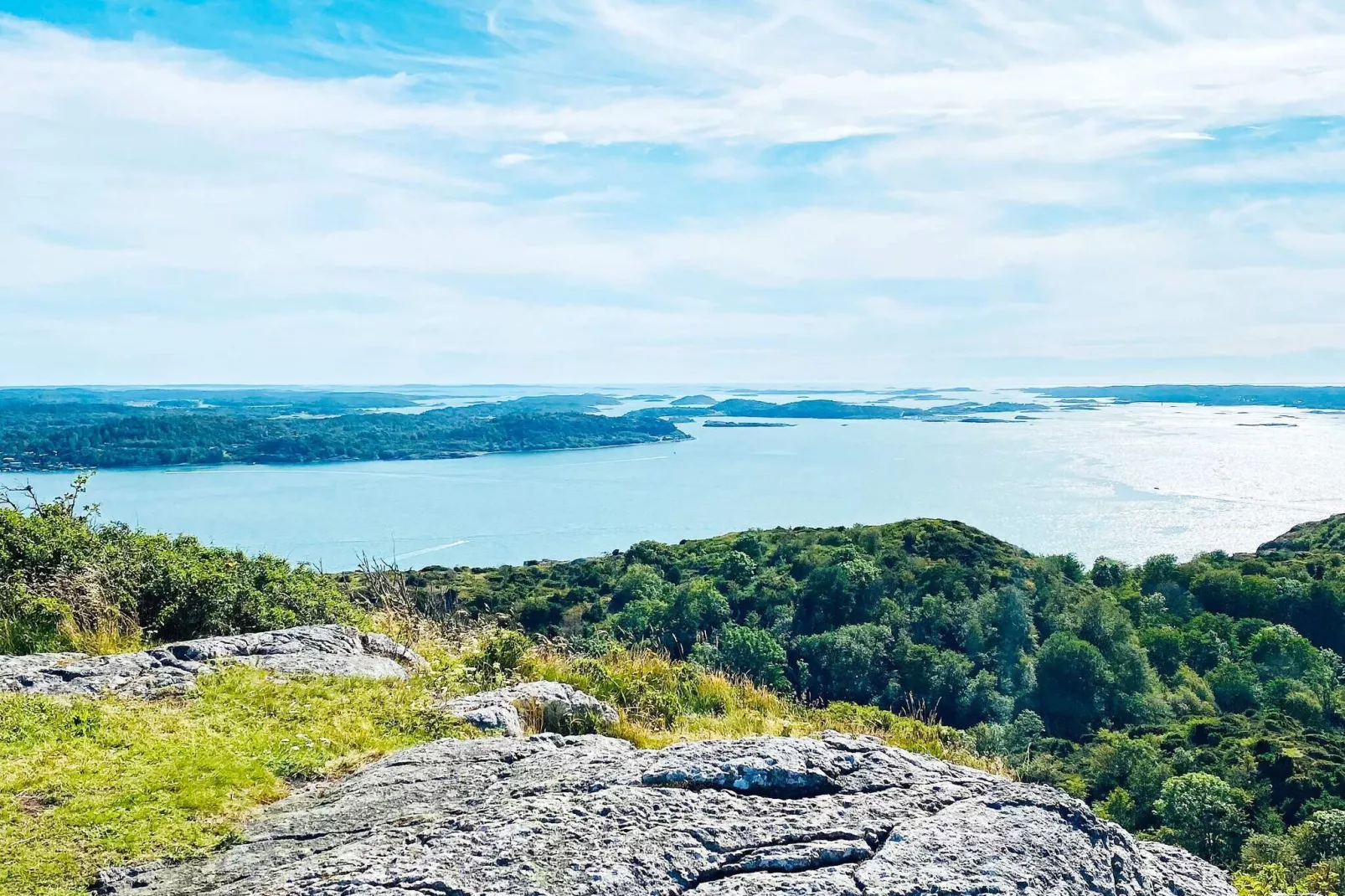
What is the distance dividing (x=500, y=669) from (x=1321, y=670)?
164 ft

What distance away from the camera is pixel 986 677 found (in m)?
43.3

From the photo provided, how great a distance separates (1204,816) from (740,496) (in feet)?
243

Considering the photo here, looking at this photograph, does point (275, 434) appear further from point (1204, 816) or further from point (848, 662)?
point (1204, 816)

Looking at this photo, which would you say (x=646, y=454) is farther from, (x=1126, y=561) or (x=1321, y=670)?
(x=1321, y=670)

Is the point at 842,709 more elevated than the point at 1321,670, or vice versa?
the point at 842,709

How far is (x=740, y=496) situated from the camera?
97.8 metres

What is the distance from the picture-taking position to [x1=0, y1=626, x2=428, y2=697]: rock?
5332mm

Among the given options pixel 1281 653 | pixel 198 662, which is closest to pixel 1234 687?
pixel 1281 653

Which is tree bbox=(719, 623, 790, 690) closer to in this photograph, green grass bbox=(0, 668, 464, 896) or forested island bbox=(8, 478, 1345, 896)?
forested island bbox=(8, 478, 1345, 896)

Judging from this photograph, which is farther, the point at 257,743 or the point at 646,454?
the point at 646,454

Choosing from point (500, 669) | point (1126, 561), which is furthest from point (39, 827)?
point (1126, 561)

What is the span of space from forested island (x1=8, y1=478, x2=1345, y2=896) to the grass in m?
0.11

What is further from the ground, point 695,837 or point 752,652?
point 695,837

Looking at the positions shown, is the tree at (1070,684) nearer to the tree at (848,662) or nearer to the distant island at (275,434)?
the tree at (848,662)
